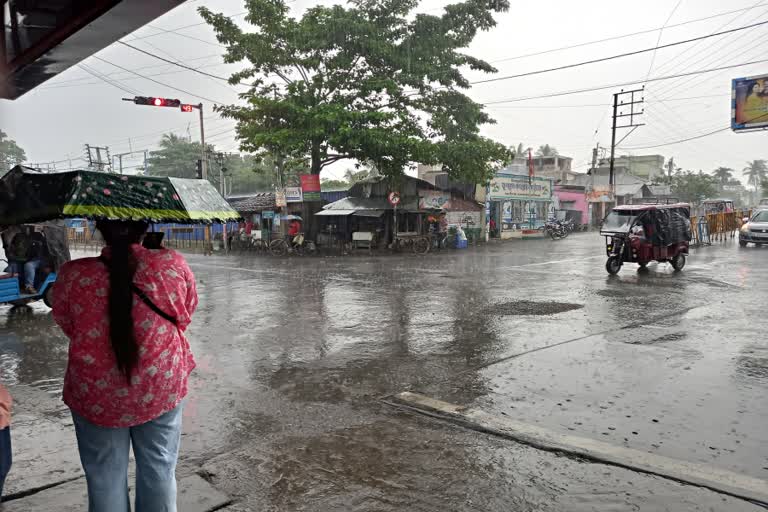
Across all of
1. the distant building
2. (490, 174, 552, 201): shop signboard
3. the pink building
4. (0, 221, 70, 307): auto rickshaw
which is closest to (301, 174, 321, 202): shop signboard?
(490, 174, 552, 201): shop signboard

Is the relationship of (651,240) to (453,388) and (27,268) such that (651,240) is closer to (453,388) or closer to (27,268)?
(453,388)

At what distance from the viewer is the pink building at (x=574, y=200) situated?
45156 millimetres

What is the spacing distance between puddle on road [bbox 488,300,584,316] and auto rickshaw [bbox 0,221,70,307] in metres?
8.39

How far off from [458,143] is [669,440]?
21.7m

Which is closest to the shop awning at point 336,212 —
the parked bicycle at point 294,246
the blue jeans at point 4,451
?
the parked bicycle at point 294,246

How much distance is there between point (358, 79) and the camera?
24047mm

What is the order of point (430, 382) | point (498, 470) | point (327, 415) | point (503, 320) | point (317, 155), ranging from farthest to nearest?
point (317, 155), point (503, 320), point (430, 382), point (327, 415), point (498, 470)

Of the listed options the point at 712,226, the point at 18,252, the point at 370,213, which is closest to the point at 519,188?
the point at 712,226

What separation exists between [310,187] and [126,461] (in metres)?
23.3

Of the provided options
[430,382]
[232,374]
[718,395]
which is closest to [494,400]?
[430,382]

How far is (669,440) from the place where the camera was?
4.05 metres

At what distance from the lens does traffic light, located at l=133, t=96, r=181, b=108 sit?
814 inches

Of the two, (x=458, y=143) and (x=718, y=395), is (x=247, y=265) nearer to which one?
(x=458, y=143)

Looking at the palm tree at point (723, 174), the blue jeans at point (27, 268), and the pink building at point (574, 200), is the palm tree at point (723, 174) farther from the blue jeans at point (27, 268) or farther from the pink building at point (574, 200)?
the blue jeans at point (27, 268)
